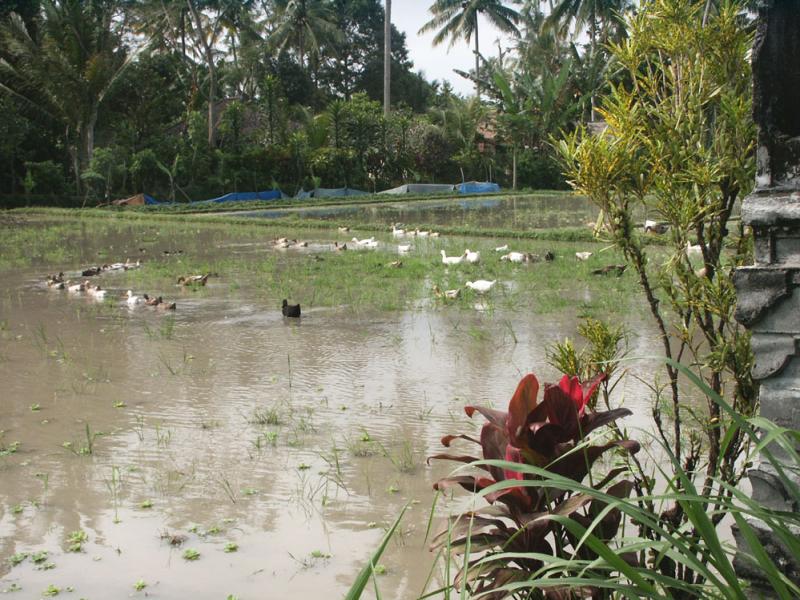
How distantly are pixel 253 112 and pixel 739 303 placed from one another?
3194 centimetres

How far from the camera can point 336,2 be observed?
135 ft

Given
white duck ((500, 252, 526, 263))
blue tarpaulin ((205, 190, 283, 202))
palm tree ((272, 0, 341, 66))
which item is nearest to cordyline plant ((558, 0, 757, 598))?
white duck ((500, 252, 526, 263))

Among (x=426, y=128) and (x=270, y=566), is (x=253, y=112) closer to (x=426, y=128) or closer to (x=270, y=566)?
(x=426, y=128)

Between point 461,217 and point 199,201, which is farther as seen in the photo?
point 199,201

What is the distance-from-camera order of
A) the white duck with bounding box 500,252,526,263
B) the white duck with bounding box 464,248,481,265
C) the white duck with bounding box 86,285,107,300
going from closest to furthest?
the white duck with bounding box 86,285,107,300, the white duck with bounding box 464,248,481,265, the white duck with bounding box 500,252,526,263

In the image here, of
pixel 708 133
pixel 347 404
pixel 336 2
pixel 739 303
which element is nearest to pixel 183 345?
pixel 347 404

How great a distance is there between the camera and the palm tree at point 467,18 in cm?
4091

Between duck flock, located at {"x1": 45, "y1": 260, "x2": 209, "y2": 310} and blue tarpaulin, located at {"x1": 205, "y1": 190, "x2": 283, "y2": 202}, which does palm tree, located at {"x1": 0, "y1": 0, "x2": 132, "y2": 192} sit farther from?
duck flock, located at {"x1": 45, "y1": 260, "x2": 209, "y2": 310}

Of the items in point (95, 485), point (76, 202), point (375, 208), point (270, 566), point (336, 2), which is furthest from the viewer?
point (336, 2)

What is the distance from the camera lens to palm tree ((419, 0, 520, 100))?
40906 mm

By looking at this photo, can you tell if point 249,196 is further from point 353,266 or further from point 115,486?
point 115,486

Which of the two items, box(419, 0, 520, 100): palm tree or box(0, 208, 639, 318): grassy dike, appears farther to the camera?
box(419, 0, 520, 100): palm tree

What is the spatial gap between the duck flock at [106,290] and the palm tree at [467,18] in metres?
31.7

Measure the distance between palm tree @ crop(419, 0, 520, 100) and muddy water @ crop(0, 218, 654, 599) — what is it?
1394 inches
